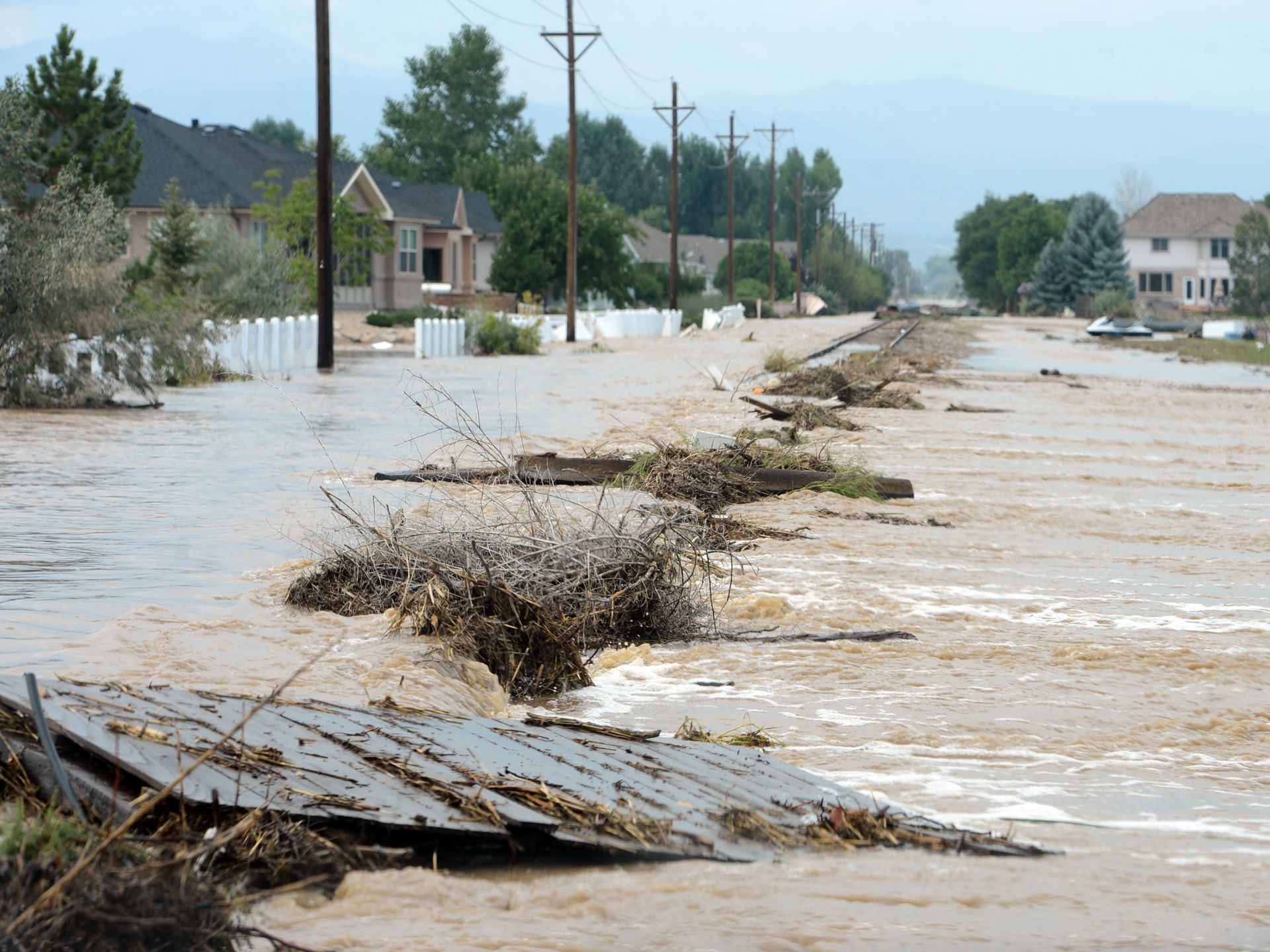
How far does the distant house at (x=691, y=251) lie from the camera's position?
387 feet

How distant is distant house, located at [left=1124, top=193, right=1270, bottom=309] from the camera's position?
115m

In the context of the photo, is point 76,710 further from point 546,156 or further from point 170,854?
point 546,156

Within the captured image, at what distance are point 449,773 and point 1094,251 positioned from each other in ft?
359

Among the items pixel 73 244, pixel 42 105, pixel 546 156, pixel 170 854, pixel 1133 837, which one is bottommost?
pixel 1133 837

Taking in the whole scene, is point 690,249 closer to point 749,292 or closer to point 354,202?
point 749,292

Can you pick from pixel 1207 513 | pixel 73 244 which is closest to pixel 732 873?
pixel 1207 513

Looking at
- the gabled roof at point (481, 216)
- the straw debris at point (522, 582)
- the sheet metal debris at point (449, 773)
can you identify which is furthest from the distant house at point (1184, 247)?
the sheet metal debris at point (449, 773)

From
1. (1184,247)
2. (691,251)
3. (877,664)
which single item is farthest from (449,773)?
(691,251)

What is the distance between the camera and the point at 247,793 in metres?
4.19

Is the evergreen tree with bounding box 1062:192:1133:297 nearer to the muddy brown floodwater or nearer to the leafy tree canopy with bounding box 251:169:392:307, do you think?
the leafy tree canopy with bounding box 251:169:392:307

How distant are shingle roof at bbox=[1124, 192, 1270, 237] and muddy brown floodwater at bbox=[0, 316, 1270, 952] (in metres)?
105

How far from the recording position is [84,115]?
3928 centimetres

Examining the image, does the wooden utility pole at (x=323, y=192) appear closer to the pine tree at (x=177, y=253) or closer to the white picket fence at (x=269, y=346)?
the white picket fence at (x=269, y=346)

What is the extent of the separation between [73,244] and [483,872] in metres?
16.3
